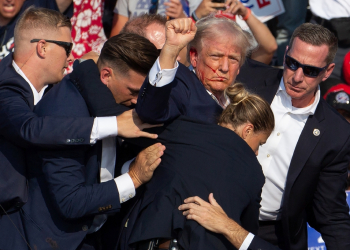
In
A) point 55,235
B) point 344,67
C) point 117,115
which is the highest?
point 117,115

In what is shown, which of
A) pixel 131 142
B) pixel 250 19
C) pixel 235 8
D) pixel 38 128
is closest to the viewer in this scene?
pixel 38 128

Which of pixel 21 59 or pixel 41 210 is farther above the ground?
pixel 21 59

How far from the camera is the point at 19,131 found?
2793 mm

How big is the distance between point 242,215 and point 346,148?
1.39 metres

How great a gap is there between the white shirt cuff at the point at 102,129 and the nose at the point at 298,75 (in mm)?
1698

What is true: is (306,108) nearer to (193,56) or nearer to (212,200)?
(193,56)

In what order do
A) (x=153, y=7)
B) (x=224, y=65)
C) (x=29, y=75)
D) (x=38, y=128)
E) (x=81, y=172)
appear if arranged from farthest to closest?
(x=153, y=7) → (x=224, y=65) → (x=29, y=75) → (x=81, y=172) → (x=38, y=128)

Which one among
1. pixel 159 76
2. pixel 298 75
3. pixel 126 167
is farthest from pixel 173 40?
pixel 298 75

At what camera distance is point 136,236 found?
2740mm

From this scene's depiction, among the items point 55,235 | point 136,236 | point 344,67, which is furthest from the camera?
point 344,67

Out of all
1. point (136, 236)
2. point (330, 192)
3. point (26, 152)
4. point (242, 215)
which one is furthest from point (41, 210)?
point (330, 192)

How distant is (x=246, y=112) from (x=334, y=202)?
140 cm

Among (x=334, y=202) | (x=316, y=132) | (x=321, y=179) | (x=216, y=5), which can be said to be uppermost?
(x=216, y=5)

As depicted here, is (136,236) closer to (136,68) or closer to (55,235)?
(55,235)
